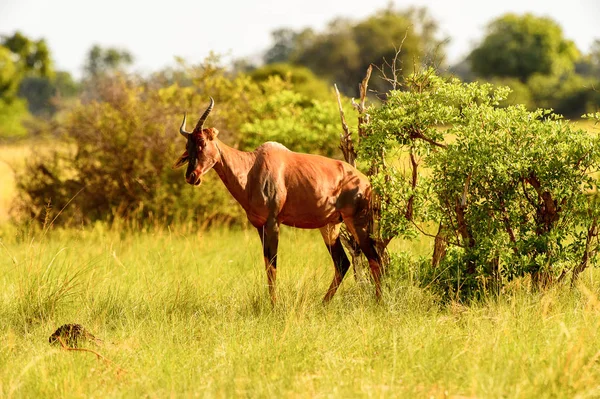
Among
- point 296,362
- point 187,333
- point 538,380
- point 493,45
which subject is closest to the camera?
point 538,380

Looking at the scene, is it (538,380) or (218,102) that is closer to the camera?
(538,380)

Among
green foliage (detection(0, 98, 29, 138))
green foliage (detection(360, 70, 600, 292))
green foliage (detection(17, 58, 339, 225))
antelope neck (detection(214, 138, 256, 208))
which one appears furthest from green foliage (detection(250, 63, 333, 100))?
green foliage (detection(0, 98, 29, 138))

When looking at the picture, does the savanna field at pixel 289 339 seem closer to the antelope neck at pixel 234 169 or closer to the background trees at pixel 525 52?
the antelope neck at pixel 234 169

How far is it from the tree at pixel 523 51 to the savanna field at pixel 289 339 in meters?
58.5

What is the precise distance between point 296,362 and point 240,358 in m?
0.42

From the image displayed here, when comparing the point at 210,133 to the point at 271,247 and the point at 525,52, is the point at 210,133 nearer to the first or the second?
the point at 271,247

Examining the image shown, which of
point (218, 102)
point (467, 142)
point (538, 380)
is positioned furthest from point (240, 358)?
point (218, 102)

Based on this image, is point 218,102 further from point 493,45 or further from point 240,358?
point 493,45

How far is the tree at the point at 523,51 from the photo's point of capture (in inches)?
2559

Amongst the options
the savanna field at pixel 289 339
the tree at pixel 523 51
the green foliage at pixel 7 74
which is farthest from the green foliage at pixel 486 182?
the tree at pixel 523 51

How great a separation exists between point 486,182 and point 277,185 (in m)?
2.11

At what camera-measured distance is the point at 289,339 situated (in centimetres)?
655

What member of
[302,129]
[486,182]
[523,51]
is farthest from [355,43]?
[486,182]

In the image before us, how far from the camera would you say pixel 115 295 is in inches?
320
